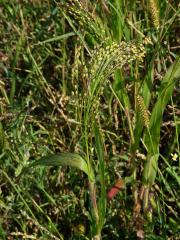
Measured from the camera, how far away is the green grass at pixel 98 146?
139cm

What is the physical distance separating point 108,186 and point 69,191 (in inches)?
5.4

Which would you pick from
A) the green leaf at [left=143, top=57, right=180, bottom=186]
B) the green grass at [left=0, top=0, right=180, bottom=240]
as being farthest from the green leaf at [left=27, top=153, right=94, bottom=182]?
the green leaf at [left=143, top=57, right=180, bottom=186]

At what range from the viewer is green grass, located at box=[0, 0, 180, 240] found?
139cm

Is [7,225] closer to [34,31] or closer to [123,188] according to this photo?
[123,188]

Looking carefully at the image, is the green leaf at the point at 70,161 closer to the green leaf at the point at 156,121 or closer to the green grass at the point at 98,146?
the green grass at the point at 98,146

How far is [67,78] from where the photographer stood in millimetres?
1929

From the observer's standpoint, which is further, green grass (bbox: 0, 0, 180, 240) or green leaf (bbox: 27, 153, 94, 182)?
green grass (bbox: 0, 0, 180, 240)

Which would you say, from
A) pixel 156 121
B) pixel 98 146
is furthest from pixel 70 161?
pixel 156 121

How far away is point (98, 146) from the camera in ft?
4.23

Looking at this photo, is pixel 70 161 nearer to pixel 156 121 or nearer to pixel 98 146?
pixel 98 146

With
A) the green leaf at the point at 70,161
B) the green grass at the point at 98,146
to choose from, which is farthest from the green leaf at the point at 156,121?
the green leaf at the point at 70,161

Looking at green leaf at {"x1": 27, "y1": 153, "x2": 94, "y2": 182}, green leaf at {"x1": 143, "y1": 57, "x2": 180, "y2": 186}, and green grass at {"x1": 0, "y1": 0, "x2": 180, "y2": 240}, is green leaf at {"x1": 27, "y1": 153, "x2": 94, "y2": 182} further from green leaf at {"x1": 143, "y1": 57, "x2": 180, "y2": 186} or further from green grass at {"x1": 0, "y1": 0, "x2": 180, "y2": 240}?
green leaf at {"x1": 143, "y1": 57, "x2": 180, "y2": 186}

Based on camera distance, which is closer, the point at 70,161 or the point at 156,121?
the point at 70,161

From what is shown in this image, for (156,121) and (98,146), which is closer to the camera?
(98,146)
